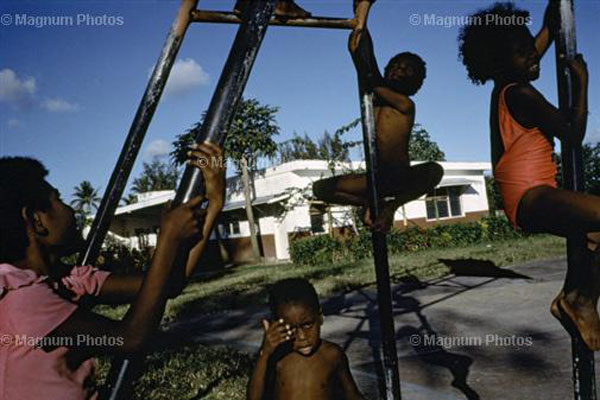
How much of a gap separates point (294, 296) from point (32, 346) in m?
1.52

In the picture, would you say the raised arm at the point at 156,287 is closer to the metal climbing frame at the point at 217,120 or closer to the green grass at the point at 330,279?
the metal climbing frame at the point at 217,120

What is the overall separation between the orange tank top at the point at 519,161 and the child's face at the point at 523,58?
A: 11cm

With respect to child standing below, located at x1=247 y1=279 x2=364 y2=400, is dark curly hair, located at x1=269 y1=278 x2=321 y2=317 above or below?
above

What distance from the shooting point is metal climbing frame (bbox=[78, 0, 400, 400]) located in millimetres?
1102

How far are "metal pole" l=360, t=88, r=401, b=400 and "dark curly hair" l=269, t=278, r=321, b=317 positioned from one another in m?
0.56

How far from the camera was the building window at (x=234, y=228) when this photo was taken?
24.9 meters

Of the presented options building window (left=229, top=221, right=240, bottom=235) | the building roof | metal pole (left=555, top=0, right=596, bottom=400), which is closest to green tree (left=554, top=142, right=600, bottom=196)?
metal pole (left=555, top=0, right=596, bottom=400)

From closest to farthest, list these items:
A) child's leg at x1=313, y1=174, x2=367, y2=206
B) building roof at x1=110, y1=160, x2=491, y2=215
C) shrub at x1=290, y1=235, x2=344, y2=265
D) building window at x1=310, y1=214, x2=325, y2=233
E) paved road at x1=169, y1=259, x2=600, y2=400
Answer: child's leg at x1=313, y1=174, x2=367, y2=206
paved road at x1=169, y1=259, x2=600, y2=400
shrub at x1=290, y1=235, x2=344, y2=265
building roof at x1=110, y1=160, x2=491, y2=215
building window at x1=310, y1=214, x2=325, y2=233

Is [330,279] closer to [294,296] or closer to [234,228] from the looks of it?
[294,296]

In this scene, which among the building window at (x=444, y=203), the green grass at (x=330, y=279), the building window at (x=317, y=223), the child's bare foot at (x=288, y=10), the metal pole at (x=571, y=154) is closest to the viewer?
the metal pole at (x=571, y=154)

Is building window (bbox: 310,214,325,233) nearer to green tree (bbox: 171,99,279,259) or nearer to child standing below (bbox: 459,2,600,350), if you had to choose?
green tree (bbox: 171,99,279,259)

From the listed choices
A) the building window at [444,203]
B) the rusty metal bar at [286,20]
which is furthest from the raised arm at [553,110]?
the building window at [444,203]

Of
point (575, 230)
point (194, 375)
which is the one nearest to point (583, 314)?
point (575, 230)

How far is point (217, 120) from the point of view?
1.10m
